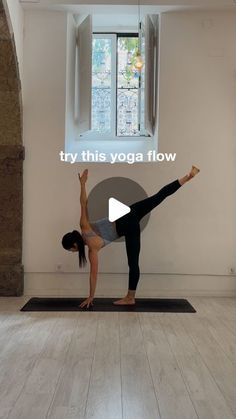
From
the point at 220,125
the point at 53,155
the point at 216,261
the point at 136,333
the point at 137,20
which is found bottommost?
the point at 136,333

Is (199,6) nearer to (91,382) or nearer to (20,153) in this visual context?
(20,153)

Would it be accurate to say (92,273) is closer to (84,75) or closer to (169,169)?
(169,169)

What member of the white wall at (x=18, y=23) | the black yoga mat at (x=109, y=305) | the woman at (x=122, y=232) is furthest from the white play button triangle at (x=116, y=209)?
the white wall at (x=18, y=23)

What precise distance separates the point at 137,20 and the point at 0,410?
4.48m

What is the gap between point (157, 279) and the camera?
16.4 feet

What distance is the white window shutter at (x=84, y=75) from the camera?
513 cm

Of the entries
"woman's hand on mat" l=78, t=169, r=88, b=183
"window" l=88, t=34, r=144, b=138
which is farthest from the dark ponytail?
"window" l=88, t=34, r=144, b=138

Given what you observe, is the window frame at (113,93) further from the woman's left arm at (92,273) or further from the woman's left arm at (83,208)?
the woman's left arm at (92,273)

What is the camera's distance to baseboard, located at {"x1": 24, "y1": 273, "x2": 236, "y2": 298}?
16.4 feet

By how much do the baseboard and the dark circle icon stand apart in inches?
18.9

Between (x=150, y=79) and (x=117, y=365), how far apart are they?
10.9 ft

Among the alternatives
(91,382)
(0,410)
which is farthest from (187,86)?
(0,410)

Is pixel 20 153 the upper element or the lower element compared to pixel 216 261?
upper

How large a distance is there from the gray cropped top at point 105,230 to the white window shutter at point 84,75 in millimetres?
1168
